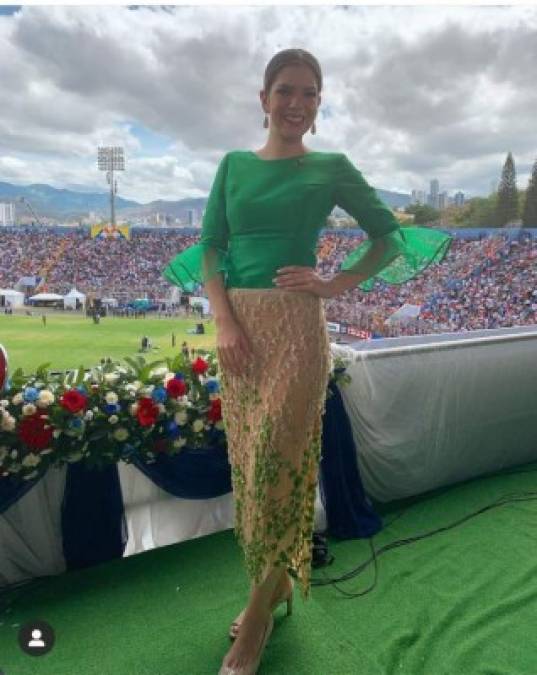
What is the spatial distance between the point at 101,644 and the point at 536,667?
1.05 meters

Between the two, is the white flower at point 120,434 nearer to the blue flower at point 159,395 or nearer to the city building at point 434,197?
the blue flower at point 159,395

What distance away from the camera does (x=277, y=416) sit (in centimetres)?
102

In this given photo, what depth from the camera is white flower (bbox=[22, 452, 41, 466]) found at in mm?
1426

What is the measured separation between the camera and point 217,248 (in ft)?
3.55

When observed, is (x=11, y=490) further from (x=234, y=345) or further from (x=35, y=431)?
(x=234, y=345)

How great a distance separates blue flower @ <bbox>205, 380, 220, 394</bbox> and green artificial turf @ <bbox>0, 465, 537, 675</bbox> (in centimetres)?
54

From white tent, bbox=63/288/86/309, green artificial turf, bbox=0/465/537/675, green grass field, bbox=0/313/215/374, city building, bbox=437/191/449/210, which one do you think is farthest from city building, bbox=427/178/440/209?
white tent, bbox=63/288/86/309

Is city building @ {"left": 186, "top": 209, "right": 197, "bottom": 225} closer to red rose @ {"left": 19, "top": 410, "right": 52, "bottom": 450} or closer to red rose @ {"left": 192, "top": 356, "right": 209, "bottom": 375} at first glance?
red rose @ {"left": 192, "top": 356, "right": 209, "bottom": 375}

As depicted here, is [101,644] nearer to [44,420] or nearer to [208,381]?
[44,420]

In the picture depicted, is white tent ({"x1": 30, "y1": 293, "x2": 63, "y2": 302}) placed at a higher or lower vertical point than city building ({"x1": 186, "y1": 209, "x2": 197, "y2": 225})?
lower

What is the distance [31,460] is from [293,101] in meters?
1.14

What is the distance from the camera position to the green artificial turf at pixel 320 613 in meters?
1.23

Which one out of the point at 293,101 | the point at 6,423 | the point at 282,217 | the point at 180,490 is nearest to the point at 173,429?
the point at 180,490

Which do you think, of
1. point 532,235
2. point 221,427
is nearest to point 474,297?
point 532,235
